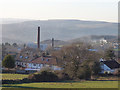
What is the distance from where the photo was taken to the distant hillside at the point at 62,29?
147ft

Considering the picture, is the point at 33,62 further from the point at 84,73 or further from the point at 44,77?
the point at 44,77

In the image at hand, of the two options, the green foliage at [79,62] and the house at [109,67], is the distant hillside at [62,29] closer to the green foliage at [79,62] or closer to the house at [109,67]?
the house at [109,67]

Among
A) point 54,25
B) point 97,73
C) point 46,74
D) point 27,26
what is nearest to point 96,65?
point 97,73

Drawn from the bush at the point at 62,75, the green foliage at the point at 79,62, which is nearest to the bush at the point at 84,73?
the green foliage at the point at 79,62

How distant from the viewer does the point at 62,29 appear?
58.1 metres

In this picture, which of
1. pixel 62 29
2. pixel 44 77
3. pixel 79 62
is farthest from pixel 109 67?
pixel 62 29

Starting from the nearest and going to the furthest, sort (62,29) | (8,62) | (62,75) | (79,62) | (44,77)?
(44,77) → (62,75) → (79,62) → (8,62) → (62,29)

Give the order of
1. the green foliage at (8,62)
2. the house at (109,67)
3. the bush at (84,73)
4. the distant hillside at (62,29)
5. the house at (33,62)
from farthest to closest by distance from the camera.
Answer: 1. the distant hillside at (62,29)
2. the house at (33,62)
3. the green foliage at (8,62)
4. the house at (109,67)
5. the bush at (84,73)

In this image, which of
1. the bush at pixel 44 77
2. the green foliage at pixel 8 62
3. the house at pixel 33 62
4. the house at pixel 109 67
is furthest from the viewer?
the house at pixel 33 62

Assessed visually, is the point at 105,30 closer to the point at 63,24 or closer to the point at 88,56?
the point at 63,24

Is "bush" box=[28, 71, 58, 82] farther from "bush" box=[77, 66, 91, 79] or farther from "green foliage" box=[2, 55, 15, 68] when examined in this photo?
"green foliage" box=[2, 55, 15, 68]

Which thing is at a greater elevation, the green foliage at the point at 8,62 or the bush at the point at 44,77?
the green foliage at the point at 8,62

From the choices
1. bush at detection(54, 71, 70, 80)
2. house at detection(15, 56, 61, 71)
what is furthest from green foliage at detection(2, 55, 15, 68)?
bush at detection(54, 71, 70, 80)

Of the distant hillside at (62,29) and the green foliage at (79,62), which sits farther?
the distant hillside at (62,29)
